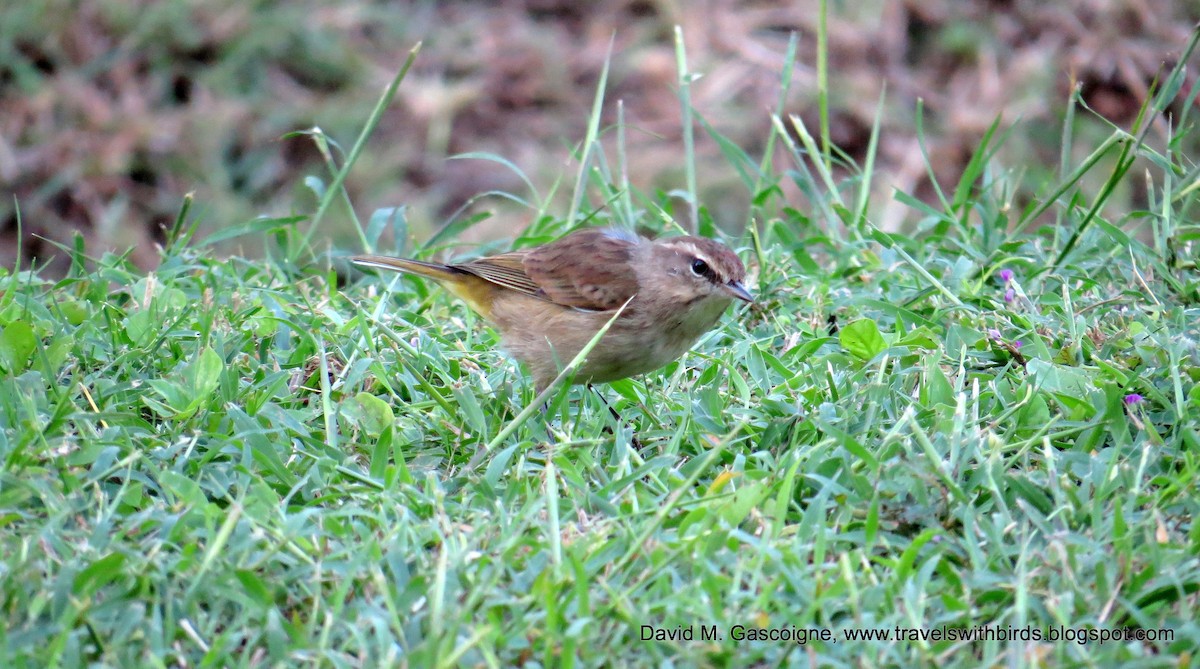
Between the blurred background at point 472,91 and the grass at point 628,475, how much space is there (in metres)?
4.67

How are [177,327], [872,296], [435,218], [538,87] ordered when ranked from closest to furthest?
1. [177,327]
2. [872,296]
3. [435,218]
4. [538,87]

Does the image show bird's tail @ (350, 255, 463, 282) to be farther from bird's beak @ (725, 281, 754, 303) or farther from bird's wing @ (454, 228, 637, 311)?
bird's beak @ (725, 281, 754, 303)

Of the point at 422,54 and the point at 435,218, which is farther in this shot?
the point at 422,54

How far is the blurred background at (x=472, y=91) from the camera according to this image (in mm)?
10227

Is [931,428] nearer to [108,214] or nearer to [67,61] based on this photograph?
[108,214]

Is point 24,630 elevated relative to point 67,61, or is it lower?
elevated

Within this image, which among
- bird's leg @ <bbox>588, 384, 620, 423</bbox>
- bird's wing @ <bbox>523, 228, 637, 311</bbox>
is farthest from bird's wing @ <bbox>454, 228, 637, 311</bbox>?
bird's leg @ <bbox>588, 384, 620, 423</bbox>

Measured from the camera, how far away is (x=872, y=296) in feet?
18.6

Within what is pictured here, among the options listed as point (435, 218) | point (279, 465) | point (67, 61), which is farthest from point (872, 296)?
point (67, 61)

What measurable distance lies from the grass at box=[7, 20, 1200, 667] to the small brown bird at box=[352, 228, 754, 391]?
20 centimetres

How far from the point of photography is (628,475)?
4.07 meters

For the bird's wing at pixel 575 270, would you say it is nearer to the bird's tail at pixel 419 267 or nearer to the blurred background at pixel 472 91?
the bird's tail at pixel 419 267

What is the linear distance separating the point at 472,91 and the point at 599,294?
21.7ft

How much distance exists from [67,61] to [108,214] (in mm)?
1580
